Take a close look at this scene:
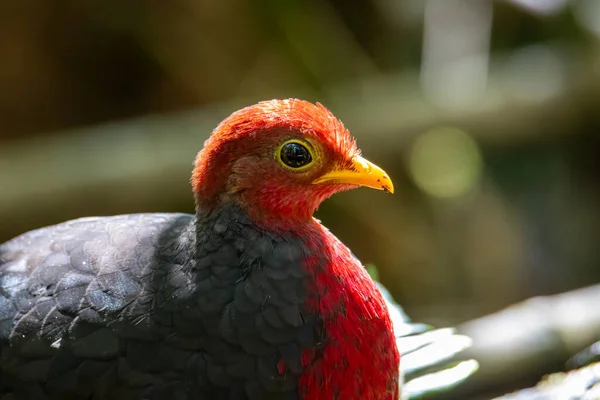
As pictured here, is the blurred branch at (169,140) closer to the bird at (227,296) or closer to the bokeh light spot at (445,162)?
the bokeh light spot at (445,162)

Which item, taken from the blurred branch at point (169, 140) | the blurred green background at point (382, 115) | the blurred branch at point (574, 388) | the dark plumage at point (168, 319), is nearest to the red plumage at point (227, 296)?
the dark plumage at point (168, 319)

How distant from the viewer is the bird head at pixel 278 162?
2.33 metres

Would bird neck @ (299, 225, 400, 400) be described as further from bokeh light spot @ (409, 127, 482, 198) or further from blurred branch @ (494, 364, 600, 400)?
bokeh light spot @ (409, 127, 482, 198)

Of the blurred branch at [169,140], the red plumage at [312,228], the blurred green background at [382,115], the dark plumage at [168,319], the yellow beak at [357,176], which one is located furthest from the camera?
the blurred green background at [382,115]

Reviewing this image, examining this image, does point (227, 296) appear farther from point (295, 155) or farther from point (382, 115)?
point (382, 115)

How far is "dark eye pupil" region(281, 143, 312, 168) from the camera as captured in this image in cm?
235

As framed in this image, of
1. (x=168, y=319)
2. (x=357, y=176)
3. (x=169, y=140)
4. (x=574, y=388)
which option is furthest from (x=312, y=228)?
(x=169, y=140)

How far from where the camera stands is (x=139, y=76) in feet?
22.7

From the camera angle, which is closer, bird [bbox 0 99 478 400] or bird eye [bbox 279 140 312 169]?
bird [bbox 0 99 478 400]

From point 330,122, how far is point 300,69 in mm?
4478

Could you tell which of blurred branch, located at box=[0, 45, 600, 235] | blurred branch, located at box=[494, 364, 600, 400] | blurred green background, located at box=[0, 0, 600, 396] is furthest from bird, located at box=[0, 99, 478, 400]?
blurred green background, located at box=[0, 0, 600, 396]

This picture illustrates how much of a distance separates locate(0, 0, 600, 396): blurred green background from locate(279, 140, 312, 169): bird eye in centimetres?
358

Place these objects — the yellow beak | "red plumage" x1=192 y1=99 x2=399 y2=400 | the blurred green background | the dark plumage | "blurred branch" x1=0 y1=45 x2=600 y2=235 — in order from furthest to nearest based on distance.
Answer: the blurred green background, "blurred branch" x1=0 y1=45 x2=600 y2=235, the yellow beak, "red plumage" x1=192 y1=99 x2=399 y2=400, the dark plumage

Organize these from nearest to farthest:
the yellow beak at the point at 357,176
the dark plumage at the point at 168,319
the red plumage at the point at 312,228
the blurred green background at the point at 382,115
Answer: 1. the dark plumage at the point at 168,319
2. the red plumage at the point at 312,228
3. the yellow beak at the point at 357,176
4. the blurred green background at the point at 382,115
